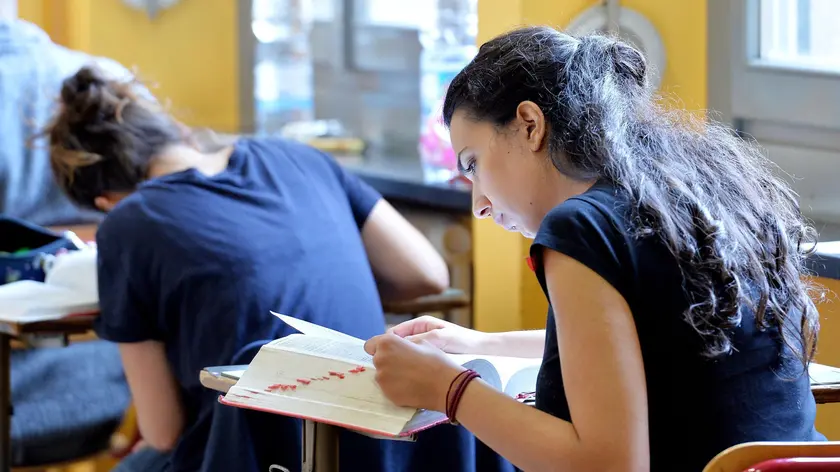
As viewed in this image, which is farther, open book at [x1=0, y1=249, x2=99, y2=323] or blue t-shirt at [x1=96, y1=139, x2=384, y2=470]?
open book at [x1=0, y1=249, x2=99, y2=323]

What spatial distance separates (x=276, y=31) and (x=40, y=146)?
1228 millimetres

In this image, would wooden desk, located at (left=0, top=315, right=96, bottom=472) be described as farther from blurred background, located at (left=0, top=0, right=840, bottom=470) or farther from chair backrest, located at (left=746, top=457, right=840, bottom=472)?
chair backrest, located at (left=746, top=457, right=840, bottom=472)

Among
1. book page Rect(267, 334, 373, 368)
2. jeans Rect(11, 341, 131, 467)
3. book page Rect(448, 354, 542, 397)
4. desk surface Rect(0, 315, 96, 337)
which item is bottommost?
jeans Rect(11, 341, 131, 467)

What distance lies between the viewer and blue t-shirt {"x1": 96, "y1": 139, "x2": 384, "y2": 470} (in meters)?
1.79

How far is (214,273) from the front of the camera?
1.79 m

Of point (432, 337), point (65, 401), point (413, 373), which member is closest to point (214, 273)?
point (432, 337)

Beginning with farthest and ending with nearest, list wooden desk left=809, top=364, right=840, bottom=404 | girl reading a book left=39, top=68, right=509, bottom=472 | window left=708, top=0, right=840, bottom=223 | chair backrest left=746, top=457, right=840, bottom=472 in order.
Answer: window left=708, top=0, right=840, bottom=223 < girl reading a book left=39, top=68, right=509, bottom=472 < wooden desk left=809, top=364, right=840, bottom=404 < chair backrest left=746, top=457, right=840, bottom=472

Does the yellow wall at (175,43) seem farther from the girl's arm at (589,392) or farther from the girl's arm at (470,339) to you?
the girl's arm at (589,392)

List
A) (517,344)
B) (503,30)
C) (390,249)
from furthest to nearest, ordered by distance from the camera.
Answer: (503,30)
(390,249)
(517,344)

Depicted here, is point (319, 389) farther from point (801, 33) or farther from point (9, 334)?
point (801, 33)

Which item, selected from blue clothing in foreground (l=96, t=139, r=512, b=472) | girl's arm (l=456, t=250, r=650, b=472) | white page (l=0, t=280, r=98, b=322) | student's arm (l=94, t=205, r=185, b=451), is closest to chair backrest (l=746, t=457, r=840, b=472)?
girl's arm (l=456, t=250, r=650, b=472)

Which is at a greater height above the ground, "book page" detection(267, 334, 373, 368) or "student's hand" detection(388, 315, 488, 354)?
"book page" detection(267, 334, 373, 368)

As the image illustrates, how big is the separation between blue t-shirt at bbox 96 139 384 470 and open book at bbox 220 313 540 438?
44 centimetres

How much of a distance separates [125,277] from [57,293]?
32 cm
